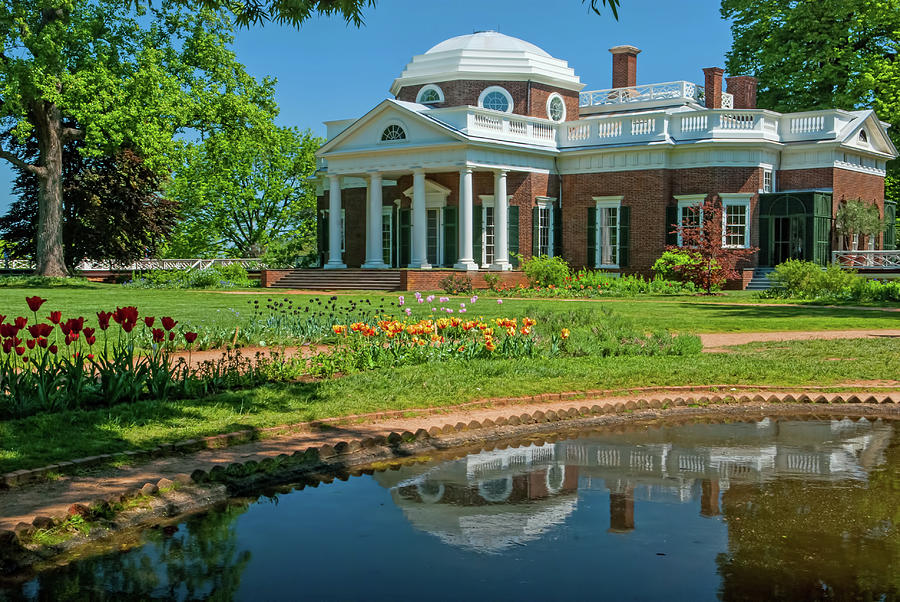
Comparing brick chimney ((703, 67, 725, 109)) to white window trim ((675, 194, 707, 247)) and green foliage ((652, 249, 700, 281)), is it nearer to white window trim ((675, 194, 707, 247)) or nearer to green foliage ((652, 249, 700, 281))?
white window trim ((675, 194, 707, 247))

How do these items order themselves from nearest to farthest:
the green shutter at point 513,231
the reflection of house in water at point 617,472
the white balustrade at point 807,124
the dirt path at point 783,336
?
the reflection of house in water at point 617,472, the dirt path at point 783,336, the white balustrade at point 807,124, the green shutter at point 513,231

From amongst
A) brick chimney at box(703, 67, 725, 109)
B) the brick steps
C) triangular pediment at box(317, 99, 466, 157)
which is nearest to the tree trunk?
the brick steps

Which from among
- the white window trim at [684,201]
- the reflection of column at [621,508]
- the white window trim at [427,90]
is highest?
the white window trim at [427,90]

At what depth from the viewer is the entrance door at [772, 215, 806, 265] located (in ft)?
117

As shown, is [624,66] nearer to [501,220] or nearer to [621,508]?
[501,220]

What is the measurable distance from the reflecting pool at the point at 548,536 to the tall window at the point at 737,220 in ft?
92.8

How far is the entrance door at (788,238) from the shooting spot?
35656 mm

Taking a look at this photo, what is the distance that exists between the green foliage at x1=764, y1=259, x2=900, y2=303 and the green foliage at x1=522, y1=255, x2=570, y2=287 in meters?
7.06

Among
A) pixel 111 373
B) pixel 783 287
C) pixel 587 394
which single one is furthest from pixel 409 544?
pixel 783 287

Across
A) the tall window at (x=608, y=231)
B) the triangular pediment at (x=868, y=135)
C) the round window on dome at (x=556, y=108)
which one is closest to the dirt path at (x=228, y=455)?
the tall window at (x=608, y=231)

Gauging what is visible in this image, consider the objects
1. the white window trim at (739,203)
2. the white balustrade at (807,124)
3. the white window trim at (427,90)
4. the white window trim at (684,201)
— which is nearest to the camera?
the white window trim at (739,203)

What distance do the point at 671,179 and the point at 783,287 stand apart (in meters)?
7.55

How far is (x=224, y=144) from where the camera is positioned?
4166 centimetres

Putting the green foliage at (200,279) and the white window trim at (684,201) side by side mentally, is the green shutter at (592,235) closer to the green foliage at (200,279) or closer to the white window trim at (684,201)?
the white window trim at (684,201)
